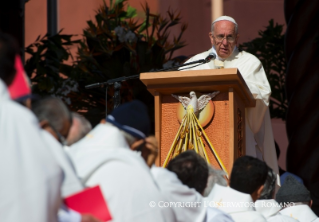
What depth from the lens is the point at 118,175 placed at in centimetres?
284

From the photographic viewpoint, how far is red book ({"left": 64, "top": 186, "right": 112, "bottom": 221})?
2.40 m

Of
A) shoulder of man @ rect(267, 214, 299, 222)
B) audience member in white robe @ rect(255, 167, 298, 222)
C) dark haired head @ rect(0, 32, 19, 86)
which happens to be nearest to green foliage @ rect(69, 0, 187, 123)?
audience member in white robe @ rect(255, 167, 298, 222)

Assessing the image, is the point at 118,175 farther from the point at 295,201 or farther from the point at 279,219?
the point at 295,201

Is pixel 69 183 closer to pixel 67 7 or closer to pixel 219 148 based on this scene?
pixel 219 148

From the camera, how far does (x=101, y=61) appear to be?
873 cm

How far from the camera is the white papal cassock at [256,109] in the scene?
18.8 feet

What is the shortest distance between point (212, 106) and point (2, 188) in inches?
130

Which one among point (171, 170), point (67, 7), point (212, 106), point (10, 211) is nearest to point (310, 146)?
point (212, 106)

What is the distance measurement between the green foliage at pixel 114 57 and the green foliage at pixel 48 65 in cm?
26

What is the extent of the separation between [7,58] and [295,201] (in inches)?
124

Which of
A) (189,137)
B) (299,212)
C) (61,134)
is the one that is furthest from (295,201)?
(61,134)

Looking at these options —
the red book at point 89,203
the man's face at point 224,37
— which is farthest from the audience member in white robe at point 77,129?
the man's face at point 224,37

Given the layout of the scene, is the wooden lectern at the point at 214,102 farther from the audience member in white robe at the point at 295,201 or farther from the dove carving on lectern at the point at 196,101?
the audience member in white robe at the point at 295,201

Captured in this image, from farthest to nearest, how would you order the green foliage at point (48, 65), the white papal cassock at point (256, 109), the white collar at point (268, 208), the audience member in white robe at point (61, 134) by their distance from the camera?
the green foliage at point (48, 65) < the white papal cassock at point (256, 109) < the white collar at point (268, 208) < the audience member in white robe at point (61, 134)
